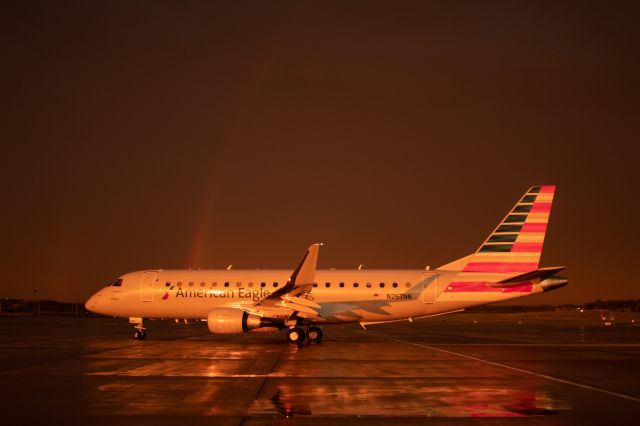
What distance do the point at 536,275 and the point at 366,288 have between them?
752 cm

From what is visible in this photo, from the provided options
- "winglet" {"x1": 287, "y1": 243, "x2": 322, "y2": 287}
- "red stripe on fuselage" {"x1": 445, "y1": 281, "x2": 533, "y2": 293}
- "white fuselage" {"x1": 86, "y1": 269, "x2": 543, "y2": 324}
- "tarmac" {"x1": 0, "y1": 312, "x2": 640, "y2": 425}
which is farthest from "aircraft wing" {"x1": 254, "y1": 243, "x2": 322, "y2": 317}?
"red stripe on fuselage" {"x1": 445, "y1": 281, "x2": 533, "y2": 293}

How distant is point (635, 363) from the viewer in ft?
58.2

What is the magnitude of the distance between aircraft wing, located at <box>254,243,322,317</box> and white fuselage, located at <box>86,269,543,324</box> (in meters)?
1.46

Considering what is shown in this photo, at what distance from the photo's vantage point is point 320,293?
1133 inches

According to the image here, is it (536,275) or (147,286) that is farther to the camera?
(147,286)

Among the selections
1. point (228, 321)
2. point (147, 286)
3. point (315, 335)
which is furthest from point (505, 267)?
point (147, 286)

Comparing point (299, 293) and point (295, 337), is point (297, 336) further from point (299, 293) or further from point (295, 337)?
point (299, 293)

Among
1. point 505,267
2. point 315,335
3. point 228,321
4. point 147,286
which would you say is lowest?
point 315,335

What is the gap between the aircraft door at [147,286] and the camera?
3083 centimetres

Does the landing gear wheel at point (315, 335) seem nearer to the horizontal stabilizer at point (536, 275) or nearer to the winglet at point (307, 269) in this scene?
the winglet at point (307, 269)

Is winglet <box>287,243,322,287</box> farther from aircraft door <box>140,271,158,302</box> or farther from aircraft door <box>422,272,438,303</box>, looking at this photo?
aircraft door <box>140,271,158,302</box>

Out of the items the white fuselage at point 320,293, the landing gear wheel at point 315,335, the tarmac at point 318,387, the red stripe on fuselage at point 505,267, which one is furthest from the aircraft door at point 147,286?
the red stripe on fuselage at point 505,267

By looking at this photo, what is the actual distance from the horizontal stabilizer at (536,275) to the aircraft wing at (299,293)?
28.2ft

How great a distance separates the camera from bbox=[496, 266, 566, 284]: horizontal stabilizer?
25831 millimetres
